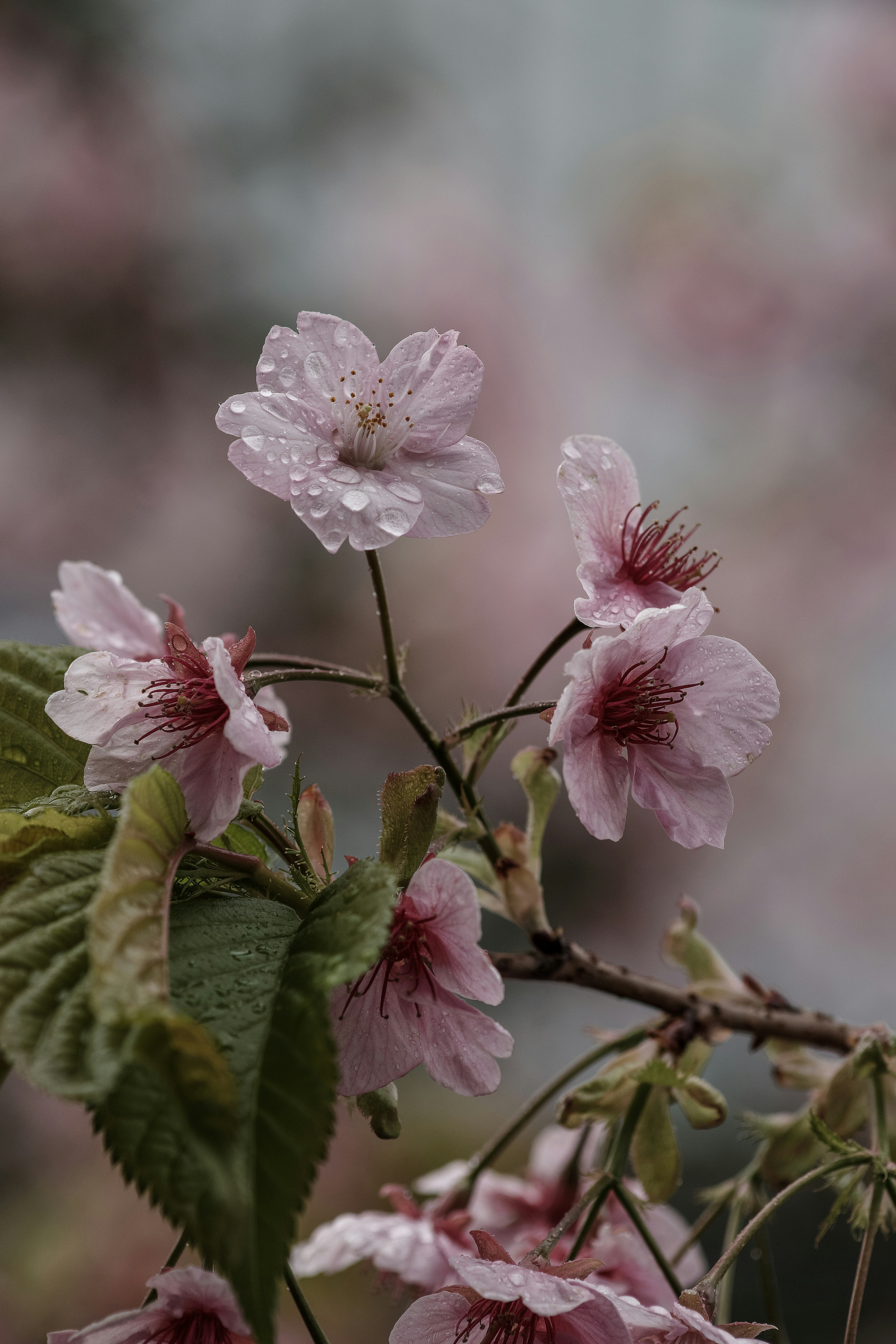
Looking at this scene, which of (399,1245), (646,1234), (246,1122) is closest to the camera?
(246,1122)

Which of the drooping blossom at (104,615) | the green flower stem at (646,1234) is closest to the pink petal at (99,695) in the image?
the drooping blossom at (104,615)

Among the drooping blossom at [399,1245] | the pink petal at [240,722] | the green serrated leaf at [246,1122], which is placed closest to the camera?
the green serrated leaf at [246,1122]

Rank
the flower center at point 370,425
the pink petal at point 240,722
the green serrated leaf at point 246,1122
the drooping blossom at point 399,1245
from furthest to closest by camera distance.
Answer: the drooping blossom at point 399,1245, the flower center at point 370,425, the pink petal at point 240,722, the green serrated leaf at point 246,1122

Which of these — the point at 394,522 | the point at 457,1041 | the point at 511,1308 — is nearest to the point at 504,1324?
the point at 511,1308

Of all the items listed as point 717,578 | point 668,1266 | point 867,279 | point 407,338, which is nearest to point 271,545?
point 717,578

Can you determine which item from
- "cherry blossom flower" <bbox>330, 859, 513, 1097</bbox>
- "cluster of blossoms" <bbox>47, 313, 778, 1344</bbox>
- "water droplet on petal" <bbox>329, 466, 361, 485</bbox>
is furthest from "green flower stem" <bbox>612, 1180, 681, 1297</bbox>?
"water droplet on petal" <bbox>329, 466, 361, 485</bbox>

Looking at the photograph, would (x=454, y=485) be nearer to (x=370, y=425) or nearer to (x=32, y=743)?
(x=370, y=425)

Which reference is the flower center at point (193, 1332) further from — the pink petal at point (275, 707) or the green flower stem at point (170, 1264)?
the pink petal at point (275, 707)
